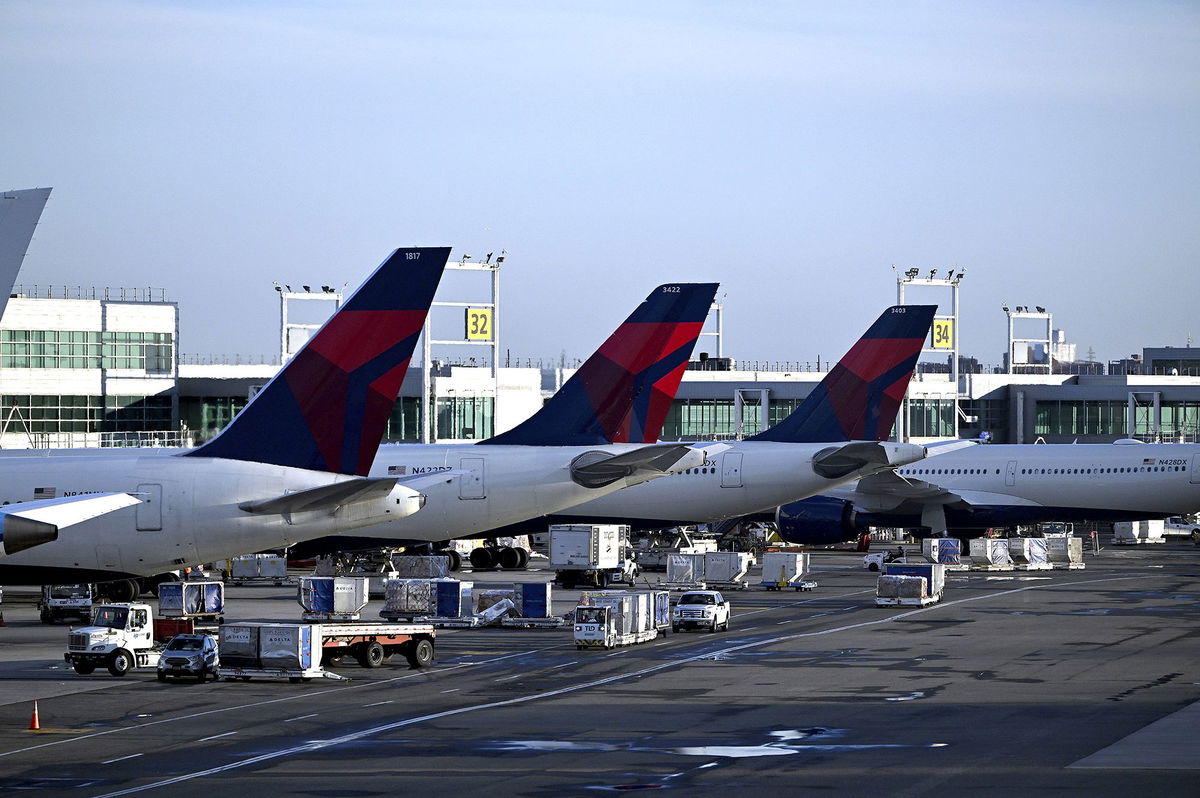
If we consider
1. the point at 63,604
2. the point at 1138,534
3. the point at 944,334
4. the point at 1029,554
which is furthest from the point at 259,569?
the point at 944,334

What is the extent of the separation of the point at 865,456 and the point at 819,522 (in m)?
17.2

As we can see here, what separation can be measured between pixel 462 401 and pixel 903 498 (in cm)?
3392

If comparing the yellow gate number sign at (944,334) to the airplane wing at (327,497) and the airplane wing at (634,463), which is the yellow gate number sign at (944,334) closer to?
the airplane wing at (634,463)

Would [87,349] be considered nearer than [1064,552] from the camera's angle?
No

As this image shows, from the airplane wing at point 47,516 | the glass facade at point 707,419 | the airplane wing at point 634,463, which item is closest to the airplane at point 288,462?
the airplane wing at point 47,516

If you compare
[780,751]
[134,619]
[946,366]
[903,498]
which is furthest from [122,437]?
[946,366]

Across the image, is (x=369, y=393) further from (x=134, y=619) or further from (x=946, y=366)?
(x=946, y=366)

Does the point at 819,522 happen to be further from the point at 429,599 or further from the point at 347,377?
the point at 347,377

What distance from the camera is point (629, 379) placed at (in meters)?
43.9

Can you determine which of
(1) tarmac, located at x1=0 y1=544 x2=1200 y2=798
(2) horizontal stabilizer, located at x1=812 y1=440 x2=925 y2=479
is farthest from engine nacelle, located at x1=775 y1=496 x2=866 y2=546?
(1) tarmac, located at x1=0 y1=544 x2=1200 y2=798

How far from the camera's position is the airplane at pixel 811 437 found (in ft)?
172

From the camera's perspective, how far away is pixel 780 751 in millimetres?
22562

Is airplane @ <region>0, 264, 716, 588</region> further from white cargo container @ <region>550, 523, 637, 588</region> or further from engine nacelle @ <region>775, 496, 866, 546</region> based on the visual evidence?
engine nacelle @ <region>775, 496, 866, 546</region>

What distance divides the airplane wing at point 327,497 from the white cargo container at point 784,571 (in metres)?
27.3
